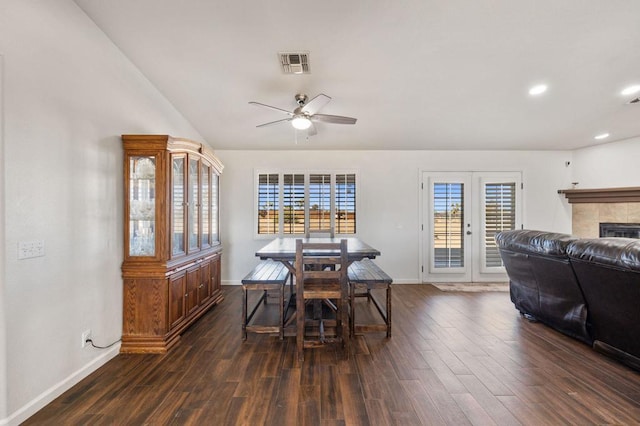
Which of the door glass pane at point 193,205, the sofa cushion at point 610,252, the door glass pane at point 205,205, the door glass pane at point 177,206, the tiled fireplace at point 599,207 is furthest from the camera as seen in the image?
the tiled fireplace at point 599,207

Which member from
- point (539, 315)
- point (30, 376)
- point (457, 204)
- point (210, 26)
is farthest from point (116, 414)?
point (457, 204)

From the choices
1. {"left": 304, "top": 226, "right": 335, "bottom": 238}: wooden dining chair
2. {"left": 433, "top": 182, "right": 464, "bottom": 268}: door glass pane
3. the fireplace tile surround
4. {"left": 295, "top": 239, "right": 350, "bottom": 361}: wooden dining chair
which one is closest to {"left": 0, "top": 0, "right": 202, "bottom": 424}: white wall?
{"left": 295, "top": 239, "right": 350, "bottom": 361}: wooden dining chair

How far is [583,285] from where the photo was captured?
8.64 feet

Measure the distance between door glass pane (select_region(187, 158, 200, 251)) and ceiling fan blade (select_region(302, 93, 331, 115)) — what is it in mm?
1555

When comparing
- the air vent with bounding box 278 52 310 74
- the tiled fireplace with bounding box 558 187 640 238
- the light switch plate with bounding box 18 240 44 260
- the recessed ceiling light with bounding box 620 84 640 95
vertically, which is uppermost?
the air vent with bounding box 278 52 310 74

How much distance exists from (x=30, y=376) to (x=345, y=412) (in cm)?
216

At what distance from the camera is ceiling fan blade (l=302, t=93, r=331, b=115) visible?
9.13ft

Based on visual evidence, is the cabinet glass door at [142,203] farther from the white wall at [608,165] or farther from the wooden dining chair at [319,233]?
the white wall at [608,165]

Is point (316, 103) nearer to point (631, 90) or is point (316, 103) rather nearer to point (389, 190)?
point (389, 190)

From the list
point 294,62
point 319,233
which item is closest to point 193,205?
point 294,62

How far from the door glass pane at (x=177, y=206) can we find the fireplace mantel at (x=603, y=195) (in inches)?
274

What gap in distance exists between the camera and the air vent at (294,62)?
9.16 feet

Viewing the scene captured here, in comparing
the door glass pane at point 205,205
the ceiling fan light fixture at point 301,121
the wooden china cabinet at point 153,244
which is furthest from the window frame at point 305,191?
the wooden china cabinet at point 153,244

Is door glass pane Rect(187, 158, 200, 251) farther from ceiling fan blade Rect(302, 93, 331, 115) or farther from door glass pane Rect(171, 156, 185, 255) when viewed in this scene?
ceiling fan blade Rect(302, 93, 331, 115)
